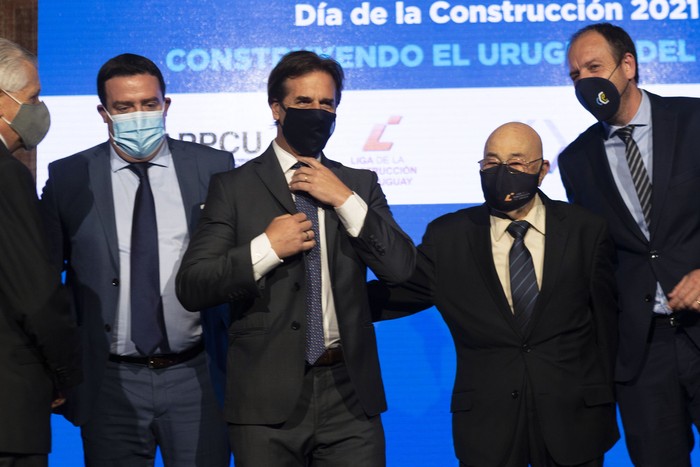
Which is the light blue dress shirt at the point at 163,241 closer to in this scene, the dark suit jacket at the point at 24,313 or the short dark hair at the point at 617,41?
the dark suit jacket at the point at 24,313

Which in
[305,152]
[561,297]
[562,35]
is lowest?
[561,297]

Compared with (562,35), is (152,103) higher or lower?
lower

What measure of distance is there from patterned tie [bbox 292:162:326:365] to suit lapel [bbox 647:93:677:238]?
44.8 inches

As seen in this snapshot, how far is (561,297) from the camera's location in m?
2.83

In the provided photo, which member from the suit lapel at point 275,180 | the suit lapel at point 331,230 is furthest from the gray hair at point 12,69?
the suit lapel at point 331,230

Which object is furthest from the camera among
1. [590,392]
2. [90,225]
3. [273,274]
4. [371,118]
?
[371,118]

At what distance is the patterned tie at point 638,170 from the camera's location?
3084 mm

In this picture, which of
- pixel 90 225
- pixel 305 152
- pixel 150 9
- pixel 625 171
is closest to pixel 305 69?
pixel 305 152

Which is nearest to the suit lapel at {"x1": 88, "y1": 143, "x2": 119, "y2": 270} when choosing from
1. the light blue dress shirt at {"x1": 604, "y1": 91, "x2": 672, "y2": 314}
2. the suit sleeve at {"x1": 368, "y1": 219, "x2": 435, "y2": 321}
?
the suit sleeve at {"x1": 368, "y1": 219, "x2": 435, "y2": 321}

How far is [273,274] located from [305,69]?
1.98 ft

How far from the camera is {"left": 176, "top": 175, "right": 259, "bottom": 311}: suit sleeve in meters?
2.46

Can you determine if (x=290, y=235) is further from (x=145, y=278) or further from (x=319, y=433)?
(x=145, y=278)

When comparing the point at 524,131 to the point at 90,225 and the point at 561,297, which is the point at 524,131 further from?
the point at 90,225

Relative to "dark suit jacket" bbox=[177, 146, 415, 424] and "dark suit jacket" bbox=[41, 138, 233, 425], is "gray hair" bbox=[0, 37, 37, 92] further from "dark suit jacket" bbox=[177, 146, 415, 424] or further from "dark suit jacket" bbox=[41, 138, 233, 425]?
"dark suit jacket" bbox=[177, 146, 415, 424]
